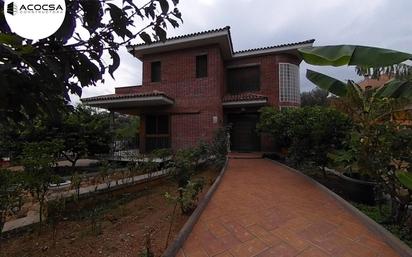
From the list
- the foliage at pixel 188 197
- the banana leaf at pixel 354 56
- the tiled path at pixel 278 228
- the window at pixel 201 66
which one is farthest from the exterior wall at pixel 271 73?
the foliage at pixel 188 197

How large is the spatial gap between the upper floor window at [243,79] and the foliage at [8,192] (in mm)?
13381

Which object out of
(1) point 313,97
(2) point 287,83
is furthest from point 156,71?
(1) point 313,97

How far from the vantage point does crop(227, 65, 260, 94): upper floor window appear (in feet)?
50.3

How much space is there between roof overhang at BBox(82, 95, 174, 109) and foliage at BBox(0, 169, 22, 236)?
30.5ft

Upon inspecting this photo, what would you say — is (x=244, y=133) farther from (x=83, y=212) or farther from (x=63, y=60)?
(x=63, y=60)

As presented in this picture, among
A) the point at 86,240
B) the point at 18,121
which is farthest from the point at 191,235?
the point at 18,121

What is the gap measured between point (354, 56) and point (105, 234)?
4621mm

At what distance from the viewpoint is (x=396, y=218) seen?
4.47 m

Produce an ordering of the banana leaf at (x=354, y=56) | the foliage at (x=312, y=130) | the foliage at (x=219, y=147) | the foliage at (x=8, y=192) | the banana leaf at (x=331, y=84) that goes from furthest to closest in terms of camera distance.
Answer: the foliage at (x=219, y=147), the foliage at (x=312, y=130), the banana leaf at (x=331, y=84), the banana leaf at (x=354, y=56), the foliage at (x=8, y=192)

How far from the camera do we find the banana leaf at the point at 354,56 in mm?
3645

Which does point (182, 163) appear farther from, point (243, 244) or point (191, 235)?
point (243, 244)

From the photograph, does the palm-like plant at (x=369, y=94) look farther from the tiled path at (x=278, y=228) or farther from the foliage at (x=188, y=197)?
the foliage at (x=188, y=197)

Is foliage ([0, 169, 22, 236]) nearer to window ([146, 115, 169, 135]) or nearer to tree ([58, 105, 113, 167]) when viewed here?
tree ([58, 105, 113, 167])

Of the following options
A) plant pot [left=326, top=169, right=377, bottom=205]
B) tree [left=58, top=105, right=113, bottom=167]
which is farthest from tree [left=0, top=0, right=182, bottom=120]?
→ tree [left=58, top=105, right=113, bottom=167]
